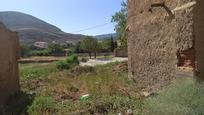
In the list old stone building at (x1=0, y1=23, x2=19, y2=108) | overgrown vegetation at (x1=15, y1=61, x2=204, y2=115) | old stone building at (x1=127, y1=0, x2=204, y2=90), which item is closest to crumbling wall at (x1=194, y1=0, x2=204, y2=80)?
old stone building at (x1=127, y1=0, x2=204, y2=90)

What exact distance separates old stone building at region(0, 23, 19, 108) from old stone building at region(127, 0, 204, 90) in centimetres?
444

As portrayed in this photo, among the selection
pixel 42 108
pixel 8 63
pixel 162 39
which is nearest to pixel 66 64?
pixel 8 63

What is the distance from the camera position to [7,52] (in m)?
12.5

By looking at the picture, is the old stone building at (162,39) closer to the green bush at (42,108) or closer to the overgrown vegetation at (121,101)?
the overgrown vegetation at (121,101)

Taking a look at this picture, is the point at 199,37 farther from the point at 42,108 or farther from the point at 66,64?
the point at 66,64

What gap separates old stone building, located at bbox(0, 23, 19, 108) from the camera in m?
11.7

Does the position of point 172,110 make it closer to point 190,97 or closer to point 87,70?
point 190,97

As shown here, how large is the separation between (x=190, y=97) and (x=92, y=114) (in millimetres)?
3130

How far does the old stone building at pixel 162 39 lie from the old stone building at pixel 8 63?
4.44m

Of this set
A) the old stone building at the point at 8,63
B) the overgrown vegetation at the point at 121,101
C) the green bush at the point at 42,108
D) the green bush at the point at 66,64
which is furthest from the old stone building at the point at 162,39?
the green bush at the point at 66,64

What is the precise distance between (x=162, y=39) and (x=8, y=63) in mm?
5626

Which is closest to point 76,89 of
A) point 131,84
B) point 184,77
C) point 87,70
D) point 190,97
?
point 131,84

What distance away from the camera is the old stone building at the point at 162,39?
7.58 metres

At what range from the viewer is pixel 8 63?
12.5m
